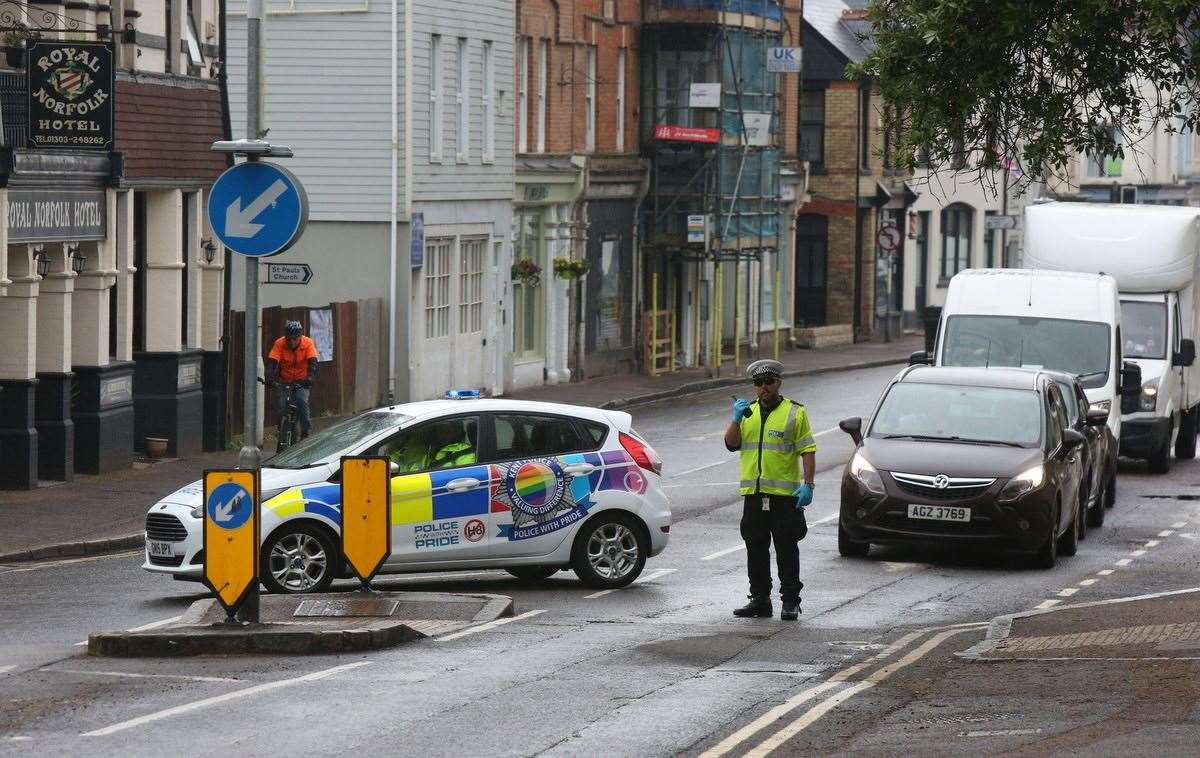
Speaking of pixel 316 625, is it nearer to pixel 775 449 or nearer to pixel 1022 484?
pixel 775 449

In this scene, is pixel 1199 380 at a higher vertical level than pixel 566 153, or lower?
lower

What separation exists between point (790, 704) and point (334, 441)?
20.0 feet

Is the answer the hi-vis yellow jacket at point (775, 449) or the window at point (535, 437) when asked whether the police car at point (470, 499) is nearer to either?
the window at point (535, 437)

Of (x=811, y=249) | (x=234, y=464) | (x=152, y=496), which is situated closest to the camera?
(x=152, y=496)

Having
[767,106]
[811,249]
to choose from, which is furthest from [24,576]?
[811,249]

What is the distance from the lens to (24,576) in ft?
58.3

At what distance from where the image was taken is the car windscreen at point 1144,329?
28.2 m

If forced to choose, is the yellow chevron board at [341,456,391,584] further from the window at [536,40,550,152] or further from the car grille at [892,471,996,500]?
the window at [536,40,550,152]

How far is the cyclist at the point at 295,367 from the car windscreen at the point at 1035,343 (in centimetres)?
803

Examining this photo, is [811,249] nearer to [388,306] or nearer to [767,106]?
[767,106]

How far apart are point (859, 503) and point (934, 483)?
65 centimetres

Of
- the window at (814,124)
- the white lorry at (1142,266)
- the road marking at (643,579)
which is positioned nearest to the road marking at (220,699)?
the road marking at (643,579)

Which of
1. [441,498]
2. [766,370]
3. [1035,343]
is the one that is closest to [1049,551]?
[766,370]

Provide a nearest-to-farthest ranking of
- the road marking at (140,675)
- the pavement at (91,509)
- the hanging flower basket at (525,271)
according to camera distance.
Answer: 1. the road marking at (140,675)
2. the pavement at (91,509)
3. the hanging flower basket at (525,271)
